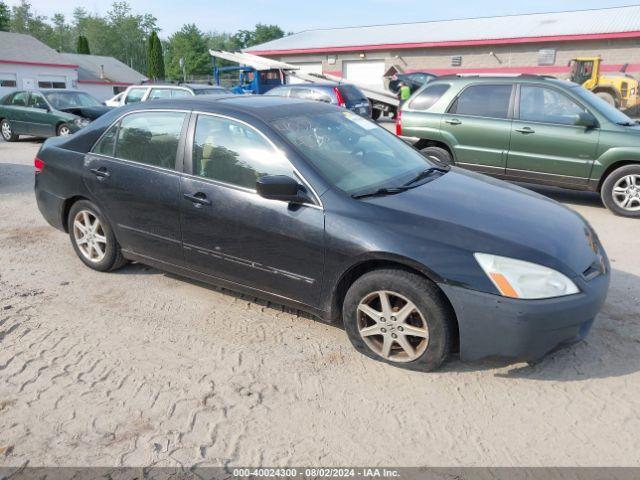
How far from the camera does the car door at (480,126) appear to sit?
7.42 m

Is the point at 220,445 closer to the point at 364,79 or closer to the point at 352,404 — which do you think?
the point at 352,404

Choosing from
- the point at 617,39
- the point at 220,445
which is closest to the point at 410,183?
Result: the point at 220,445

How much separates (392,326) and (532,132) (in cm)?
514

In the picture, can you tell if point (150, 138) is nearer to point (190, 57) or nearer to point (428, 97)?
point (428, 97)

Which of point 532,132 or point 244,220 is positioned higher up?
point 532,132

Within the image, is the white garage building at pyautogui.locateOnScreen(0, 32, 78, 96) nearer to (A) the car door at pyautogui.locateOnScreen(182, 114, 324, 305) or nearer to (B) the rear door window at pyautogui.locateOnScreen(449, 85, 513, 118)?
(B) the rear door window at pyautogui.locateOnScreen(449, 85, 513, 118)

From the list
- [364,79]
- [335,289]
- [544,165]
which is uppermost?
[364,79]

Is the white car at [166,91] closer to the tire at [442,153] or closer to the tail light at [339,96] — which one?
the tail light at [339,96]

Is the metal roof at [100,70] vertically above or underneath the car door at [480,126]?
above

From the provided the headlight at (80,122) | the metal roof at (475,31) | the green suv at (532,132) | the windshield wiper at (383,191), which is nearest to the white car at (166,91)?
the headlight at (80,122)

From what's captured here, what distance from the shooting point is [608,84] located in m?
21.7

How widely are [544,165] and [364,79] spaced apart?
98.8 feet

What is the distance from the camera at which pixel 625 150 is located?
260 inches

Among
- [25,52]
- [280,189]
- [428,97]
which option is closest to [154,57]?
[25,52]
